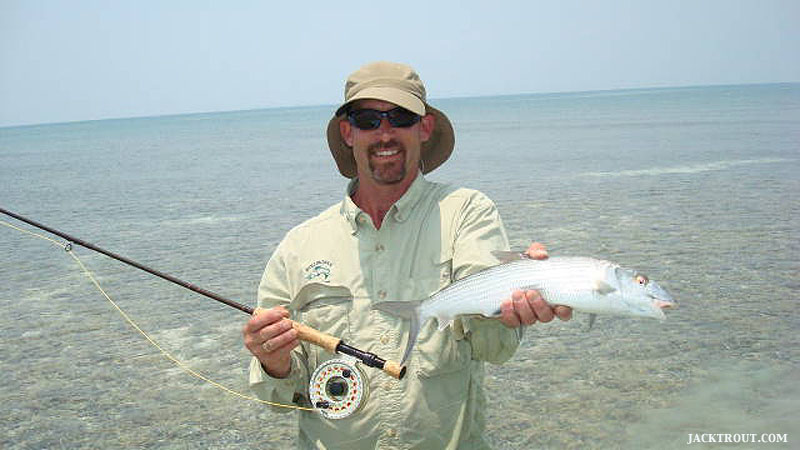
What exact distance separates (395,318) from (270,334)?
592 mm

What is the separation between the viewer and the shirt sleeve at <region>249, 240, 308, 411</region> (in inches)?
132

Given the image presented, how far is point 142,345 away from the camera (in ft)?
27.9

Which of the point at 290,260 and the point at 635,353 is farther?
the point at 635,353

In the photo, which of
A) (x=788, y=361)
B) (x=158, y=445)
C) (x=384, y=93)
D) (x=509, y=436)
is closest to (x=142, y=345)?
(x=158, y=445)

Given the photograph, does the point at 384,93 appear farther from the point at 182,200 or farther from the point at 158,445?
the point at 182,200

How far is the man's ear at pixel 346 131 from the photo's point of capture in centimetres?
380

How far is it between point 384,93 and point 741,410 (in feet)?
14.9

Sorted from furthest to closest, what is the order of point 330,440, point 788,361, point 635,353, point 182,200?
point 182,200 < point 635,353 < point 788,361 < point 330,440

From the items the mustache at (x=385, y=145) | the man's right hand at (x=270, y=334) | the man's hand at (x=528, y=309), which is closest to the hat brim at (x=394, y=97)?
the mustache at (x=385, y=145)

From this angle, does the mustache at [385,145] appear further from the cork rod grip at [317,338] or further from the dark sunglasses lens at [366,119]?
the cork rod grip at [317,338]

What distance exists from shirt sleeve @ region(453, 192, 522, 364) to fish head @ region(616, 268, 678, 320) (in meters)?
0.50

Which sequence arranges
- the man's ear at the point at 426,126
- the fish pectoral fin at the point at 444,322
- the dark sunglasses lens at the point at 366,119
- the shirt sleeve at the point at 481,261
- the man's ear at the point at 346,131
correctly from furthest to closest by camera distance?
the man's ear at the point at 346,131 → the man's ear at the point at 426,126 → the dark sunglasses lens at the point at 366,119 → the shirt sleeve at the point at 481,261 → the fish pectoral fin at the point at 444,322

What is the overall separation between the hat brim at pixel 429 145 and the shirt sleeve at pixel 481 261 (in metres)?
0.62

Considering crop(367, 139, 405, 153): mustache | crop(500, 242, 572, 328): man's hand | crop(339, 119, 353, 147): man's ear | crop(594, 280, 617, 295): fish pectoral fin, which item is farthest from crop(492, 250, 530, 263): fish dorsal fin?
crop(339, 119, 353, 147): man's ear
